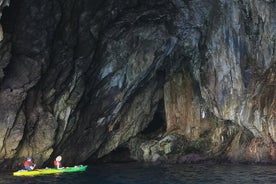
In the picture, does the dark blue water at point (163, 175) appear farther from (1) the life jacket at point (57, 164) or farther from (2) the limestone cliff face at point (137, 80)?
(2) the limestone cliff face at point (137, 80)

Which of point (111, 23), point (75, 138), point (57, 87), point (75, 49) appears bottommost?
point (75, 138)

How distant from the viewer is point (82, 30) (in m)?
32.7

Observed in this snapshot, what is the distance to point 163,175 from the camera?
1195 inches

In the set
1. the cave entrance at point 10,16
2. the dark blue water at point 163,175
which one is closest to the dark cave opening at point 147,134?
the dark blue water at point 163,175

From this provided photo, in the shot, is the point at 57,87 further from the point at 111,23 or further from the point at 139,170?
the point at 139,170

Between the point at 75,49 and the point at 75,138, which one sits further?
the point at 75,138

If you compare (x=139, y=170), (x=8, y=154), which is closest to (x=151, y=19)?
(x=139, y=170)

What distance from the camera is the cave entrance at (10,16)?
28.5 meters

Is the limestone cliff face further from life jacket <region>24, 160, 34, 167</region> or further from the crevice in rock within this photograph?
life jacket <region>24, 160, 34, 167</region>

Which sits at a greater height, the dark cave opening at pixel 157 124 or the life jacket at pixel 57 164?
the dark cave opening at pixel 157 124

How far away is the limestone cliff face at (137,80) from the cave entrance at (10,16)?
0.06 meters

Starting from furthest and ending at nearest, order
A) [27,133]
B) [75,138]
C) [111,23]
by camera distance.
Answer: [75,138]
[111,23]
[27,133]

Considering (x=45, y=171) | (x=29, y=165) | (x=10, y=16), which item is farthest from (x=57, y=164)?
(x=10, y=16)

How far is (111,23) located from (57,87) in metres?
6.48
